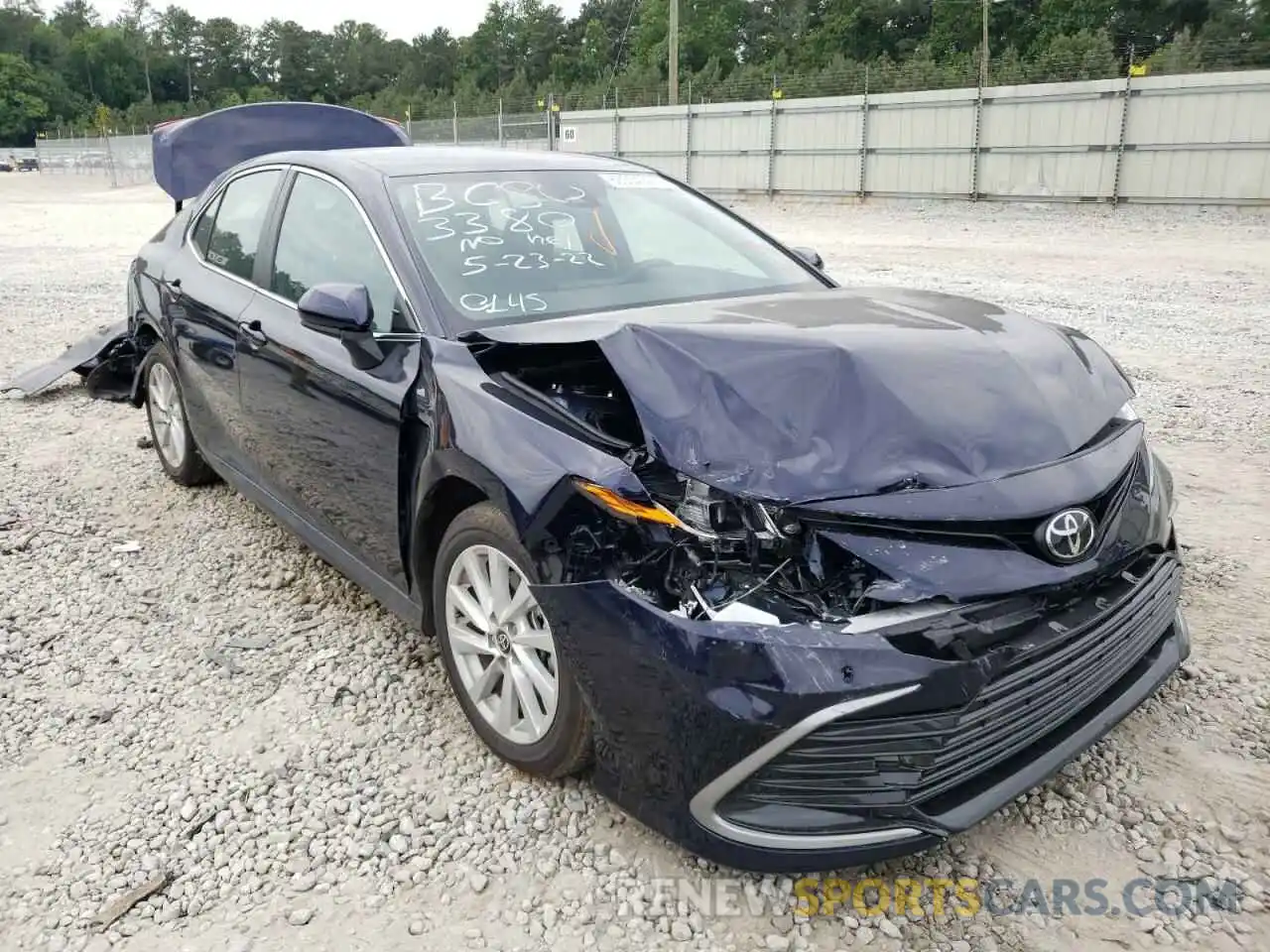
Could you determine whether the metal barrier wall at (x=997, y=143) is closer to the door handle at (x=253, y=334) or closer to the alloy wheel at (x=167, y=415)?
the alloy wheel at (x=167, y=415)

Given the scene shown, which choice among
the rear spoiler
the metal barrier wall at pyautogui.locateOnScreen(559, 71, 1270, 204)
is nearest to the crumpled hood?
the rear spoiler

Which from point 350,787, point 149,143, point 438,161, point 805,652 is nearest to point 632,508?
point 805,652

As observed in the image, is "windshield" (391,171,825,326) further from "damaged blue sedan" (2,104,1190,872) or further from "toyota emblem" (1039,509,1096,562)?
"toyota emblem" (1039,509,1096,562)

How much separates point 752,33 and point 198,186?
64.1 m

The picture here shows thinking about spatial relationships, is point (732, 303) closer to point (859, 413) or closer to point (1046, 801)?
point (859, 413)

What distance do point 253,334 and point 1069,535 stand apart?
2920 mm

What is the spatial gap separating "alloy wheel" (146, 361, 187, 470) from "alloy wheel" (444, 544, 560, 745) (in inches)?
105

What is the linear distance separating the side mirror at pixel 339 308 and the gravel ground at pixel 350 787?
3.71ft

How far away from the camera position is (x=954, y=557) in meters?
2.20

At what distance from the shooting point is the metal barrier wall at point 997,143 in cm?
1872

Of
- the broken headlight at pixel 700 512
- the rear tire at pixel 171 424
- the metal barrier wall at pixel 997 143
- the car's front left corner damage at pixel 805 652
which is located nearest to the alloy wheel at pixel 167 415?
the rear tire at pixel 171 424

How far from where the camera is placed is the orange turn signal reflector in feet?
7.51

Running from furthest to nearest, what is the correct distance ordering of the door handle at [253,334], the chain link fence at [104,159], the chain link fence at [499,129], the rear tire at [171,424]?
1. the chain link fence at [104,159]
2. the chain link fence at [499,129]
3. the rear tire at [171,424]
4. the door handle at [253,334]

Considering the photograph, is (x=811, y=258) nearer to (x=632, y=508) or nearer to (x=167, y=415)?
(x=632, y=508)
